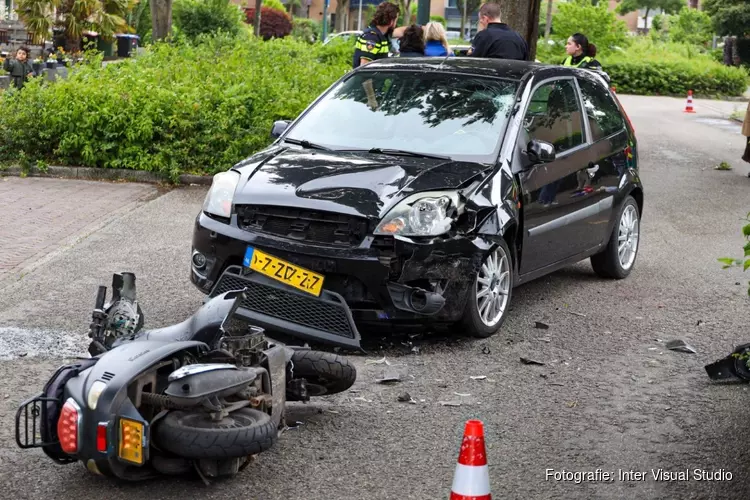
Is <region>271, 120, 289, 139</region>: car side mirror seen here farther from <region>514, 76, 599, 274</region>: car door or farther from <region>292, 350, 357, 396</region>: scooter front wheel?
<region>292, 350, 357, 396</region>: scooter front wheel

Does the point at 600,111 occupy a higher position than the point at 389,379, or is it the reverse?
the point at 600,111

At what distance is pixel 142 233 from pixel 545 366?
493 cm

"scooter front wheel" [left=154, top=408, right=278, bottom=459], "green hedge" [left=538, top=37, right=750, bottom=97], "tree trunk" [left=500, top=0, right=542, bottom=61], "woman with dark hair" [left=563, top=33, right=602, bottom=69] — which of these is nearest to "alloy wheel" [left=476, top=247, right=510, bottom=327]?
"scooter front wheel" [left=154, top=408, right=278, bottom=459]

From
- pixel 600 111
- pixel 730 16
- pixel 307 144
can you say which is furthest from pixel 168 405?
pixel 730 16

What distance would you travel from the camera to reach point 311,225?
6.75 meters

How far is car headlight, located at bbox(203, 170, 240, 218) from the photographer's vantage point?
708 cm

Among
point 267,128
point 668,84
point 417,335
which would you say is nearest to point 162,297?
point 417,335

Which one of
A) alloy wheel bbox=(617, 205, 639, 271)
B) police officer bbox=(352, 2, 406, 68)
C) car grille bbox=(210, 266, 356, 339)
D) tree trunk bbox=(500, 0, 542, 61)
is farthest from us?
tree trunk bbox=(500, 0, 542, 61)

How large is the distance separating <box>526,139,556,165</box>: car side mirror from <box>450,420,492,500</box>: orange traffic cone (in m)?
3.97

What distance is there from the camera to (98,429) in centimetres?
435

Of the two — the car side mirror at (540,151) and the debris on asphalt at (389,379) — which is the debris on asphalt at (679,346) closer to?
the car side mirror at (540,151)

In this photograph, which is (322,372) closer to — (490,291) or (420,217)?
(420,217)

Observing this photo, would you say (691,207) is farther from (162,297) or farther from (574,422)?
(574,422)

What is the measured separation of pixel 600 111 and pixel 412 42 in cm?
583
